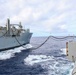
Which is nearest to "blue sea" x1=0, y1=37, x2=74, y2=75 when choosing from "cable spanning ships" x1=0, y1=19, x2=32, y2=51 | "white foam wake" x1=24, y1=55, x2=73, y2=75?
"white foam wake" x1=24, y1=55, x2=73, y2=75

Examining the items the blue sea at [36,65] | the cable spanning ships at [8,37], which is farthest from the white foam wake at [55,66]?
the cable spanning ships at [8,37]

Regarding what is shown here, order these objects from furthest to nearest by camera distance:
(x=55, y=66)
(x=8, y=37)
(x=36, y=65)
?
(x=8, y=37) → (x=36, y=65) → (x=55, y=66)

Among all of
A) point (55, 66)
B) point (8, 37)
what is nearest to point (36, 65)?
point (55, 66)

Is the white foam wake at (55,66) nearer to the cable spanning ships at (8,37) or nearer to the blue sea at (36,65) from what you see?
the blue sea at (36,65)

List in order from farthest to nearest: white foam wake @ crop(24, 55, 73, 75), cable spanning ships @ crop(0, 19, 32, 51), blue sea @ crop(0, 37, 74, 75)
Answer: cable spanning ships @ crop(0, 19, 32, 51), blue sea @ crop(0, 37, 74, 75), white foam wake @ crop(24, 55, 73, 75)

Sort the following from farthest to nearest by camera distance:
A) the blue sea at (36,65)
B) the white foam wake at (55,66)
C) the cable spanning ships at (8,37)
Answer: the cable spanning ships at (8,37), the blue sea at (36,65), the white foam wake at (55,66)

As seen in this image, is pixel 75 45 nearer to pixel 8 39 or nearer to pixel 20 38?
pixel 8 39

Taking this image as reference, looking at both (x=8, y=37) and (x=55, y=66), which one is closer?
(x=55, y=66)

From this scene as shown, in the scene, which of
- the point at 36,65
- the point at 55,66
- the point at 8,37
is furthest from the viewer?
the point at 8,37

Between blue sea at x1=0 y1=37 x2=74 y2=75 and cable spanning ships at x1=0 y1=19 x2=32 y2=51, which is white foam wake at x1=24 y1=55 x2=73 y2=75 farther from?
cable spanning ships at x1=0 y1=19 x2=32 y2=51

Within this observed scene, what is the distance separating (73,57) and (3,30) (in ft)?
139

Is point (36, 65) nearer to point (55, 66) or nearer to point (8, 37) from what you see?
point (55, 66)

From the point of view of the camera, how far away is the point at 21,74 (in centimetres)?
1847

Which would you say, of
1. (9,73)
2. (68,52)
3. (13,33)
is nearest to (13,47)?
(13,33)
